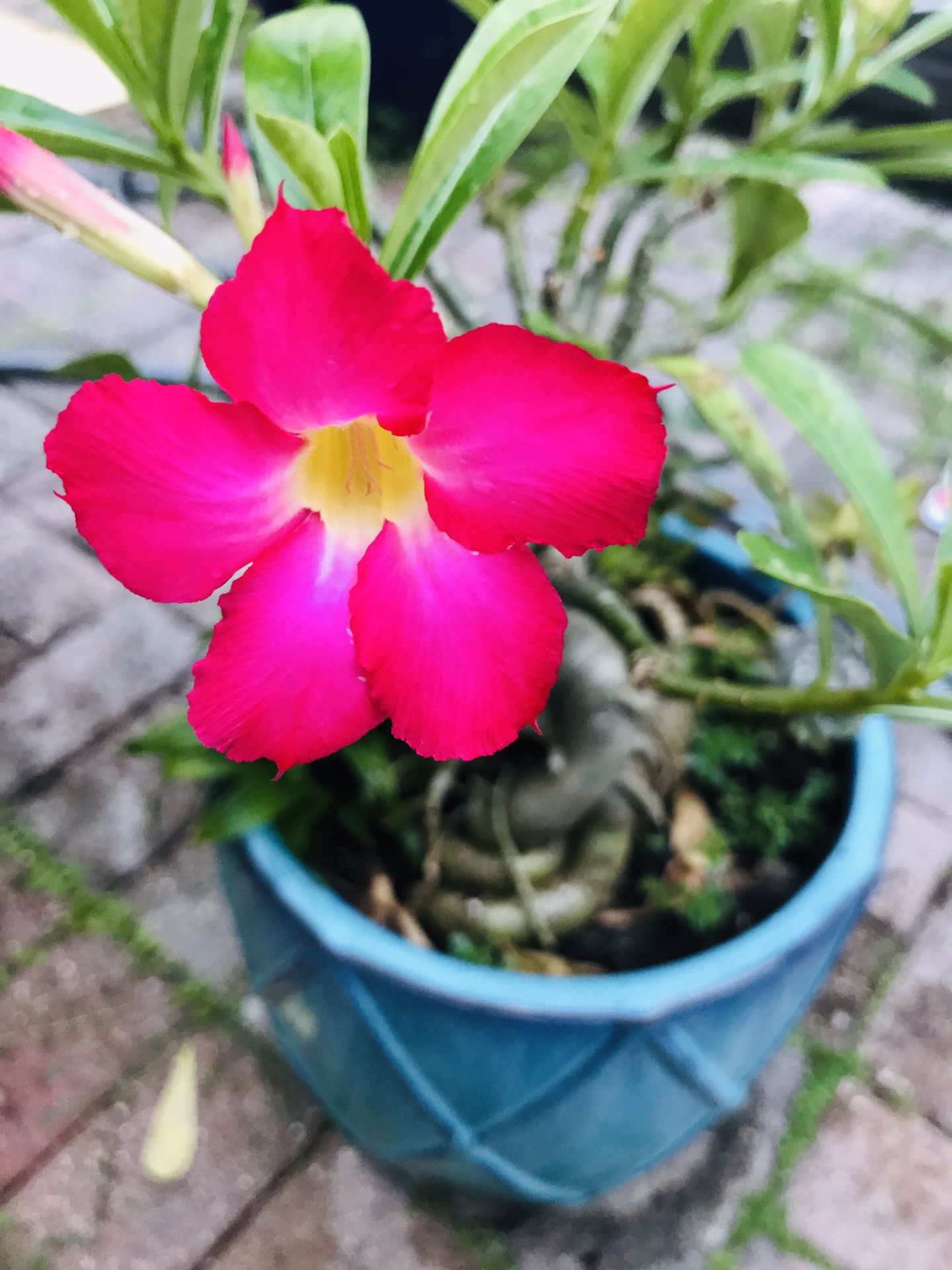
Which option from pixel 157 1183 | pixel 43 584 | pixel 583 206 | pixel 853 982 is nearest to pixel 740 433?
pixel 583 206

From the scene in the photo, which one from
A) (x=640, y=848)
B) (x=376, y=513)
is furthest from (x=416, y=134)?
(x=376, y=513)

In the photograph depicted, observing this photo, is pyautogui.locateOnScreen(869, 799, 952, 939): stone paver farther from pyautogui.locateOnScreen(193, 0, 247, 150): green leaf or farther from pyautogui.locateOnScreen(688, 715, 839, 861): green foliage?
pyautogui.locateOnScreen(193, 0, 247, 150): green leaf

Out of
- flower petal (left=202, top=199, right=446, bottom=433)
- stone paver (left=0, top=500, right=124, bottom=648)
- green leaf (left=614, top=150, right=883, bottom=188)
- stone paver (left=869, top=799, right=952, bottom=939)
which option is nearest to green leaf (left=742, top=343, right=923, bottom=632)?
green leaf (left=614, top=150, right=883, bottom=188)

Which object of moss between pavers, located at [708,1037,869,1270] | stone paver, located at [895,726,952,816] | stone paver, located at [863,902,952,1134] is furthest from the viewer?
stone paver, located at [895,726,952,816]

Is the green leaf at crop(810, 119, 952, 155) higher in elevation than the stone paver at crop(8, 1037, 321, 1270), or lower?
higher

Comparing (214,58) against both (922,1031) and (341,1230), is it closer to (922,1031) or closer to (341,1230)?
(341,1230)

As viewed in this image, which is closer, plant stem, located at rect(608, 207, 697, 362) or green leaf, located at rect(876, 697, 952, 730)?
green leaf, located at rect(876, 697, 952, 730)
